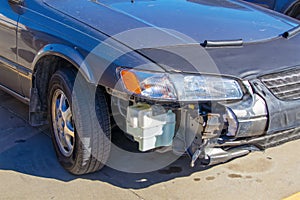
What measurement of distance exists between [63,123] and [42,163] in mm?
415

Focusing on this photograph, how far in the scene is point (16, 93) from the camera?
400 centimetres

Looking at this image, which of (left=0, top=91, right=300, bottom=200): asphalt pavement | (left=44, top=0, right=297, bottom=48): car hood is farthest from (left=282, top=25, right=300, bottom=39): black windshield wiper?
(left=0, top=91, right=300, bottom=200): asphalt pavement

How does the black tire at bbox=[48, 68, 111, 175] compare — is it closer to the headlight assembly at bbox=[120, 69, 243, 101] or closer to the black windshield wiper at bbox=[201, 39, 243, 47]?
the headlight assembly at bbox=[120, 69, 243, 101]

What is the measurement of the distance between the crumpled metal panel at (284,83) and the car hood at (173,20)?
16.5 inches

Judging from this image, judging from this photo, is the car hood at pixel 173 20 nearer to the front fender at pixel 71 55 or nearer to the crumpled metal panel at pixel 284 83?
the front fender at pixel 71 55

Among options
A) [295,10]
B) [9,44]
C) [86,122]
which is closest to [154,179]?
[86,122]

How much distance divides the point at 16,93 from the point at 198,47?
1877 millimetres

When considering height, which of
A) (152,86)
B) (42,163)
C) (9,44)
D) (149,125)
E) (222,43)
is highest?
(222,43)

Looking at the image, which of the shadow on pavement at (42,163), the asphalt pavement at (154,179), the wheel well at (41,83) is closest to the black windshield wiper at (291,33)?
the asphalt pavement at (154,179)

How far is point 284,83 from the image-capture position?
2.96 meters

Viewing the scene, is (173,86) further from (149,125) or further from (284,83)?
(284,83)

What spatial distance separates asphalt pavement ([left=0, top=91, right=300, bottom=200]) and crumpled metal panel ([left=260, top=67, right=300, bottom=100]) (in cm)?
74

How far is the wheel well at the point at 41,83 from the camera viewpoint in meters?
3.43

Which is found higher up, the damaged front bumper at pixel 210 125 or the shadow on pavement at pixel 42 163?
the damaged front bumper at pixel 210 125
